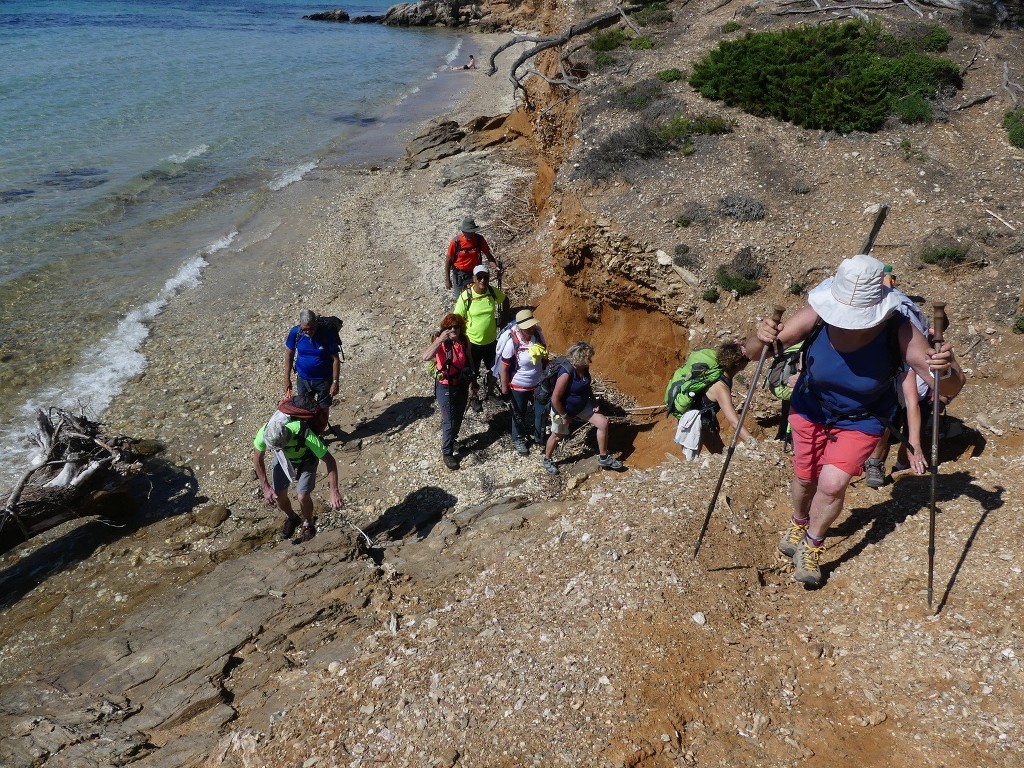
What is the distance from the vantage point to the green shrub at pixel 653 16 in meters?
16.9

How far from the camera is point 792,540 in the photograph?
212 inches

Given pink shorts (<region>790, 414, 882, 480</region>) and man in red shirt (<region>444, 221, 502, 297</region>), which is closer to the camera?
pink shorts (<region>790, 414, 882, 480</region>)

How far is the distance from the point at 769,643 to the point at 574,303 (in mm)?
7655

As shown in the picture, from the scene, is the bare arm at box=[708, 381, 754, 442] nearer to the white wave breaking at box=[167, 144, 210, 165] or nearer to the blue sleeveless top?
the blue sleeveless top

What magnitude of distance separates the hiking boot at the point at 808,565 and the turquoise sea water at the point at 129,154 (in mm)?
10591

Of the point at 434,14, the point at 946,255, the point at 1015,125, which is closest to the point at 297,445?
the point at 946,255

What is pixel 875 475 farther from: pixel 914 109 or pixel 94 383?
pixel 94 383

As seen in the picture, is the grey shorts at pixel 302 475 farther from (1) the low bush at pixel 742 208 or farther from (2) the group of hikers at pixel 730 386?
(1) the low bush at pixel 742 208

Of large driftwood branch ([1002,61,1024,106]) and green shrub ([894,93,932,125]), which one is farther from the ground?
large driftwood branch ([1002,61,1024,106])

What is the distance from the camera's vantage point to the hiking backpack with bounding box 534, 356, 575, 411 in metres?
8.01

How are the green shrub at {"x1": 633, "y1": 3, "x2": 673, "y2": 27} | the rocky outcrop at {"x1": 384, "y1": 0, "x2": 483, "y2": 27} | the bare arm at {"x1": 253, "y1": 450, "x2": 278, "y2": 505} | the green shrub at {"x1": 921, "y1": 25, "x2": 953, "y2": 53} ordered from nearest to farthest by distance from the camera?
the bare arm at {"x1": 253, "y1": 450, "x2": 278, "y2": 505} → the green shrub at {"x1": 921, "y1": 25, "x2": 953, "y2": 53} → the green shrub at {"x1": 633, "y1": 3, "x2": 673, "y2": 27} → the rocky outcrop at {"x1": 384, "y1": 0, "x2": 483, "y2": 27}

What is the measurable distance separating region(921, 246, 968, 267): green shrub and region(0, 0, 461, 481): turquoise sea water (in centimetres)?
1283

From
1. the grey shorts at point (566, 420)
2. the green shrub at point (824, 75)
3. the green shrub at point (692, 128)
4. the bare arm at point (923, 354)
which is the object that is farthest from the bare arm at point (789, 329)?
the green shrub at point (824, 75)

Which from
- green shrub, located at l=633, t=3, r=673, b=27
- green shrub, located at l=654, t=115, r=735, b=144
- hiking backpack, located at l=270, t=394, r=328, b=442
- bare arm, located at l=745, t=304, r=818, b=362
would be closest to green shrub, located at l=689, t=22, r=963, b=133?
green shrub, located at l=654, t=115, r=735, b=144
